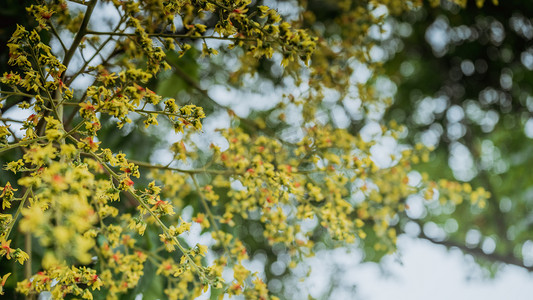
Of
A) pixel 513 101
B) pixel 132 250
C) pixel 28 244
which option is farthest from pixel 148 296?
pixel 513 101

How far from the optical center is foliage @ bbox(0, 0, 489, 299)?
101 cm

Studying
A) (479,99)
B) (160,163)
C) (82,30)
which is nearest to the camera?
(82,30)

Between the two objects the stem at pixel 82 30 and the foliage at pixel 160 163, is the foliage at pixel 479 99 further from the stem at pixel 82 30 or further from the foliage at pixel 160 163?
the stem at pixel 82 30

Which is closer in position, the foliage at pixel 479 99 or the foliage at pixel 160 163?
the foliage at pixel 160 163

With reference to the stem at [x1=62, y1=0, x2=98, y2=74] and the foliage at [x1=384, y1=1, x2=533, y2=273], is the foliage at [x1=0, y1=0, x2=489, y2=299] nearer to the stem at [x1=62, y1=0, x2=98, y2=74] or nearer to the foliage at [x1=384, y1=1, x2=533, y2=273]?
the stem at [x1=62, y1=0, x2=98, y2=74]

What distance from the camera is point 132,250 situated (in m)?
1.75

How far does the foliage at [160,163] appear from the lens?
101 cm

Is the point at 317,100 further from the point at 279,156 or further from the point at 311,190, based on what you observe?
the point at 311,190

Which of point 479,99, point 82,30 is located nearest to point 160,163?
point 82,30

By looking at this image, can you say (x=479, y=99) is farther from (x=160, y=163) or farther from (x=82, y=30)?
(x=82, y=30)

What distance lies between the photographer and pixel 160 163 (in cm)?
180

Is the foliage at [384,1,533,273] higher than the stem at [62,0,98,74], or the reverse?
the stem at [62,0,98,74]

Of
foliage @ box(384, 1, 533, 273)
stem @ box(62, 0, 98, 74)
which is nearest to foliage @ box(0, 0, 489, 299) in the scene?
stem @ box(62, 0, 98, 74)

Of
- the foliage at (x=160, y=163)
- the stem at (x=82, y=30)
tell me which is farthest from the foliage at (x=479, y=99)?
the stem at (x=82, y=30)
